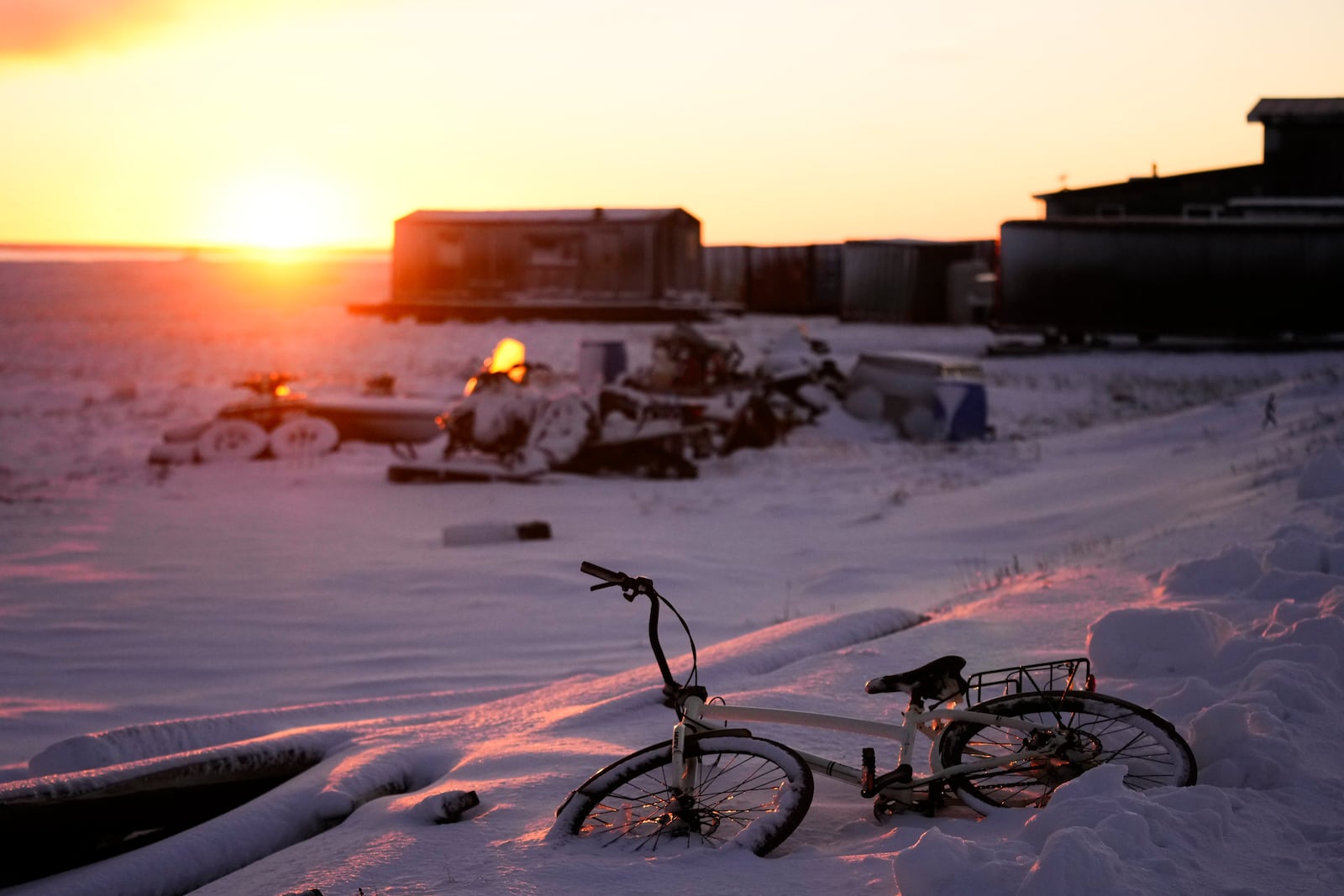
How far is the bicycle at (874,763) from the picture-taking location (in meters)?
3.08

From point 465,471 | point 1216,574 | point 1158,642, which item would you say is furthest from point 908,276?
point 1158,642

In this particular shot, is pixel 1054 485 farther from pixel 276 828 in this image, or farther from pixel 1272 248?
pixel 1272 248

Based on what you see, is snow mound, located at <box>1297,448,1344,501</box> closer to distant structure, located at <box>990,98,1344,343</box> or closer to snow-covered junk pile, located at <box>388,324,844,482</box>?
snow-covered junk pile, located at <box>388,324,844,482</box>

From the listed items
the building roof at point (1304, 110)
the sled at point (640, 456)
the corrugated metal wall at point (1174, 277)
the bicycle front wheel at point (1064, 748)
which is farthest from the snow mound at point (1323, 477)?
the building roof at point (1304, 110)

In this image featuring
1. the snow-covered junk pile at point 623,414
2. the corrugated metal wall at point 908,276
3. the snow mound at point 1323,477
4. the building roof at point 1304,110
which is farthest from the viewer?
the corrugated metal wall at point 908,276

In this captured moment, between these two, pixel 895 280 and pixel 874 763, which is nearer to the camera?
pixel 874 763

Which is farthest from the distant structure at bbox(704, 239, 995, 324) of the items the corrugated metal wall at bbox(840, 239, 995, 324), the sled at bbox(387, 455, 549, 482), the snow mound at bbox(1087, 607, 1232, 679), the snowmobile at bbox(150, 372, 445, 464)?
the snow mound at bbox(1087, 607, 1232, 679)

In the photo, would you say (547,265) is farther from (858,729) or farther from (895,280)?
(858,729)

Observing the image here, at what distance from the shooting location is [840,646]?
208 inches

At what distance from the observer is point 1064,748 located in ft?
10.5

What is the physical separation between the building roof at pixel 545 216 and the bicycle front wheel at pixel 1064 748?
30.0 m

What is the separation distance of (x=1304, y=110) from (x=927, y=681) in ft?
95.4

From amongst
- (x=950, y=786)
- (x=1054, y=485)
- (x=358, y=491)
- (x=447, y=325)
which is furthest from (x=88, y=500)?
(x=447, y=325)

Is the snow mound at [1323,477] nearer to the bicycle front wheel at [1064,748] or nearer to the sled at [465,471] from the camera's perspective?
the bicycle front wheel at [1064,748]
